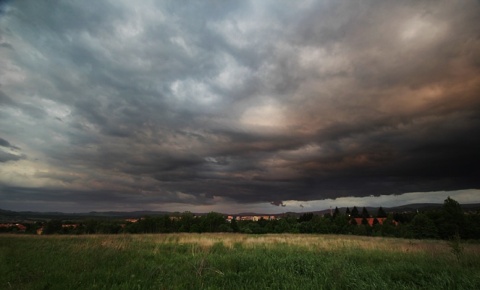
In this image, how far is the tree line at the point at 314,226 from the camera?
56875mm

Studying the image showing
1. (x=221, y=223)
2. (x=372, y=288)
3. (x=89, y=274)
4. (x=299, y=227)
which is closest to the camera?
(x=372, y=288)

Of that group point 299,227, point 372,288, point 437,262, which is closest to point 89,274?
point 372,288

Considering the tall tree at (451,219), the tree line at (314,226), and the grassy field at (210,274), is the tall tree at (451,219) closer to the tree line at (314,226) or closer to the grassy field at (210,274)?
the tree line at (314,226)

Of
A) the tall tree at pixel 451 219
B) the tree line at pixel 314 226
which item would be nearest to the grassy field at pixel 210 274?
the tree line at pixel 314 226

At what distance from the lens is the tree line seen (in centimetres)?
5688

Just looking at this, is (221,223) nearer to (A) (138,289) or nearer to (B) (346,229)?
(B) (346,229)

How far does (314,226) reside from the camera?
248ft

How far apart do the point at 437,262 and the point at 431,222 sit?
5893 centimetres

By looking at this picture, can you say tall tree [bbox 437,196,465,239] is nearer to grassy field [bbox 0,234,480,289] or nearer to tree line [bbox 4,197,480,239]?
tree line [bbox 4,197,480,239]

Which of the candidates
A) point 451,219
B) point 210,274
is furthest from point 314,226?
point 210,274

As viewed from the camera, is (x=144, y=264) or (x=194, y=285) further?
(x=144, y=264)

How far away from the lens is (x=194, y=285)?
691 centimetres

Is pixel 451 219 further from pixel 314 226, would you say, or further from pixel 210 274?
pixel 210 274

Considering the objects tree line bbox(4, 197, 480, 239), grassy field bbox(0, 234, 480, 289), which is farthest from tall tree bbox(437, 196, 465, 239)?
grassy field bbox(0, 234, 480, 289)
